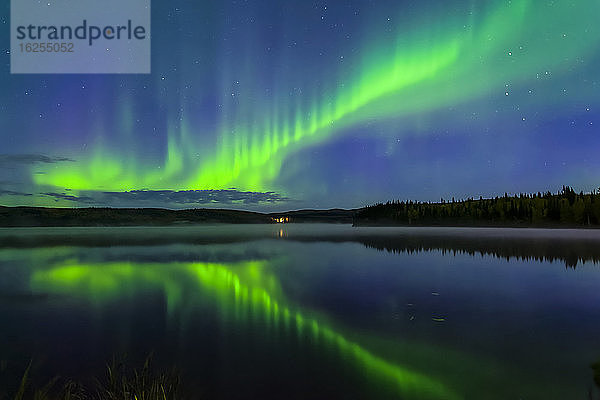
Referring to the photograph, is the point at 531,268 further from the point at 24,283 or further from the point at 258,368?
the point at 24,283

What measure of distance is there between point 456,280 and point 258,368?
83.7 ft

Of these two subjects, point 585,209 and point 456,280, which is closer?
point 456,280

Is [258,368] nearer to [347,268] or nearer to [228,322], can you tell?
[228,322]

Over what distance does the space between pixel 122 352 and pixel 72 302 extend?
12.9 metres

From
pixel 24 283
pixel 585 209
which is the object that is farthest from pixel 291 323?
pixel 585 209

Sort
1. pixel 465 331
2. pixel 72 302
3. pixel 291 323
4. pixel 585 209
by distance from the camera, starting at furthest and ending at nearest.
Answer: pixel 585 209, pixel 72 302, pixel 291 323, pixel 465 331

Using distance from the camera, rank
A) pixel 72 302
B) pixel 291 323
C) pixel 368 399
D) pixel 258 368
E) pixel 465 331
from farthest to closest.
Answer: pixel 72 302
pixel 291 323
pixel 465 331
pixel 258 368
pixel 368 399

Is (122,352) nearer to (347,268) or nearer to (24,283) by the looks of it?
(24,283)

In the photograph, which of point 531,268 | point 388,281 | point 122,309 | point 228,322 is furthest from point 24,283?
point 531,268

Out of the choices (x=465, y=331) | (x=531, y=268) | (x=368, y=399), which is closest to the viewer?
→ (x=368, y=399)

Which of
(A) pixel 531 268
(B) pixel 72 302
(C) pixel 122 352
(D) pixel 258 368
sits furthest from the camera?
(A) pixel 531 268

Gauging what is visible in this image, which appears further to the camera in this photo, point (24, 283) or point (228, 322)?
Result: point (24, 283)

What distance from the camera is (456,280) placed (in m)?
33.2

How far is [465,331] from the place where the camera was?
17547mm
